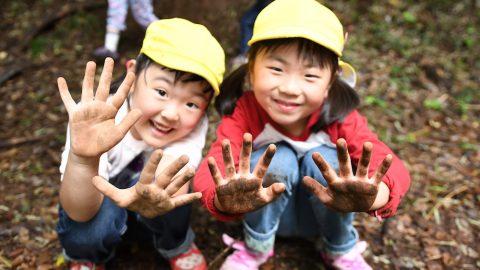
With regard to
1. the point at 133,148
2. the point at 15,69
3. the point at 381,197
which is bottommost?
the point at 15,69

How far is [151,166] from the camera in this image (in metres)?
1.54

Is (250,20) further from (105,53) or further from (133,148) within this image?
(133,148)

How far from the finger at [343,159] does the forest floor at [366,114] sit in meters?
1.02

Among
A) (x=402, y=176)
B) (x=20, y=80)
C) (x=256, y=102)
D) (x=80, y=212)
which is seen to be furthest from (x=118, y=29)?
(x=402, y=176)

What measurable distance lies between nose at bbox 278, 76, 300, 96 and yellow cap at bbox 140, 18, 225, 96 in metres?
0.31

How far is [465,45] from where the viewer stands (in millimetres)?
4922

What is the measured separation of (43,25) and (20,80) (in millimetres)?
946

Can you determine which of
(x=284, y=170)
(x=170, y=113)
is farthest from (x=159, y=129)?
(x=284, y=170)

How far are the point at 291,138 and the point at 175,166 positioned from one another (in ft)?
2.82

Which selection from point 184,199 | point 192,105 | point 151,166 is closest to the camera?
point 151,166

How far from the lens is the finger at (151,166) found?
1.52 meters

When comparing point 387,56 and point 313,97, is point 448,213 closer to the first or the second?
point 313,97

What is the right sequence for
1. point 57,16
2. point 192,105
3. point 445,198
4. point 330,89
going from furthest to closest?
point 57,16
point 445,198
point 330,89
point 192,105

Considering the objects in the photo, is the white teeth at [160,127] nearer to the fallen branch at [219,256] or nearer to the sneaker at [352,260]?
the fallen branch at [219,256]
